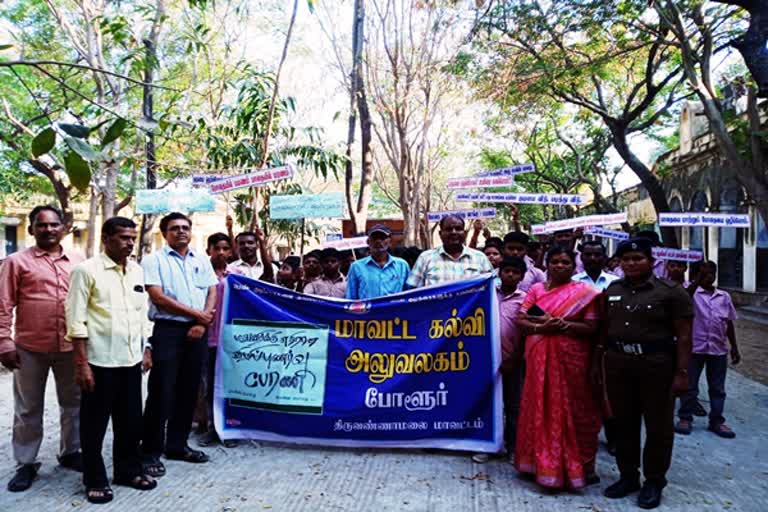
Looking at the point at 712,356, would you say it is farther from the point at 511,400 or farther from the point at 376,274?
the point at 376,274

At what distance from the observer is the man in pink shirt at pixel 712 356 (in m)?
5.55

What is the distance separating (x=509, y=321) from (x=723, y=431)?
7.56 feet

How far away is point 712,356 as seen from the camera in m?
5.66

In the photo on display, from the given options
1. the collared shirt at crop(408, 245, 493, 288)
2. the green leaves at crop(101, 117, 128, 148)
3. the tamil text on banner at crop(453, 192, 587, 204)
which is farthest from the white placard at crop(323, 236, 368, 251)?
the green leaves at crop(101, 117, 128, 148)

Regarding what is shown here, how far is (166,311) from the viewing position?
4406mm

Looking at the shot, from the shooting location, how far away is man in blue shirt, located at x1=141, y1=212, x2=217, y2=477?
14.4 ft

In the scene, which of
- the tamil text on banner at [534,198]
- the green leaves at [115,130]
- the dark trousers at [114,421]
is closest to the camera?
the green leaves at [115,130]

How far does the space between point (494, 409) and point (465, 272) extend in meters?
1.07

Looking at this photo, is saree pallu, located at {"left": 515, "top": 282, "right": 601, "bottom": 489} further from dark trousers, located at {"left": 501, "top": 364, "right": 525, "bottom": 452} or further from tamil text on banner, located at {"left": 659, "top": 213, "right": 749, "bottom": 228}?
tamil text on banner, located at {"left": 659, "top": 213, "right": 749, "bottom": 228}

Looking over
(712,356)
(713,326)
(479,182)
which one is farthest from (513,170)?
(712,356)

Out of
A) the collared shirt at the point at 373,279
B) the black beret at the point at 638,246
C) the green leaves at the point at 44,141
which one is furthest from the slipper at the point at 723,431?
the green leaves at the point at 44,141

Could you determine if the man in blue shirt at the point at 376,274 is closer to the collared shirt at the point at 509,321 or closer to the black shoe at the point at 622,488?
the collared shirt at the point at 509,321

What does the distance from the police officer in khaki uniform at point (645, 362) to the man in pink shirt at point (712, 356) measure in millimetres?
1793

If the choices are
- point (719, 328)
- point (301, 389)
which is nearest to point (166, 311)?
point (301, 389)
